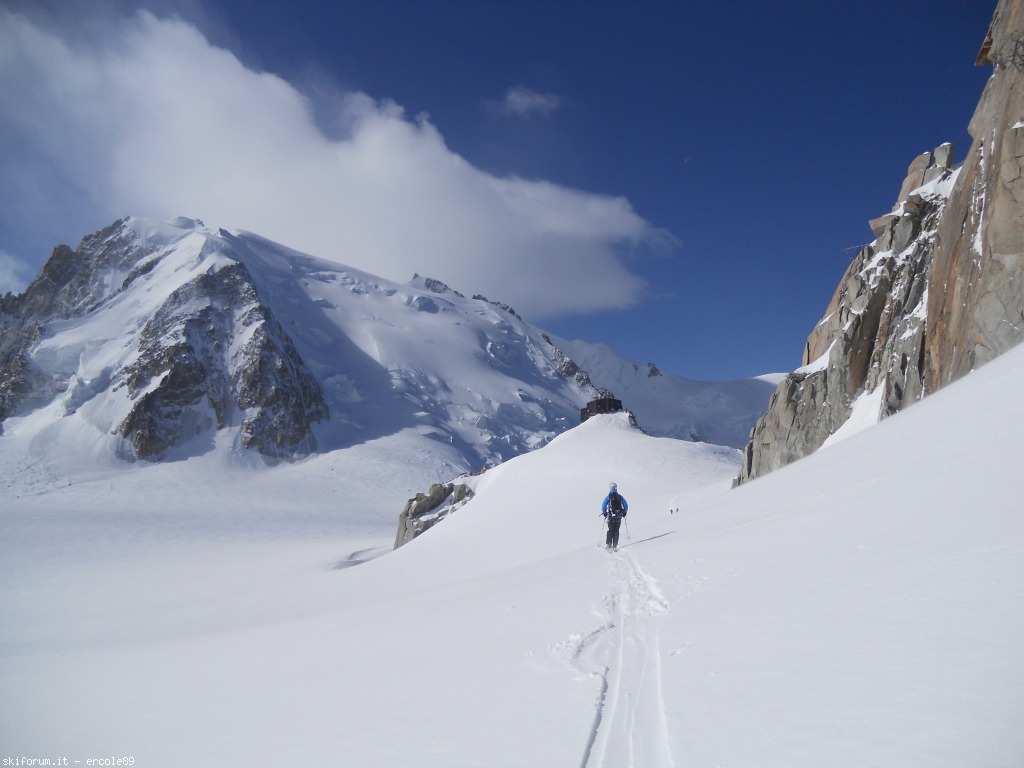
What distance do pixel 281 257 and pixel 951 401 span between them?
15126 cm

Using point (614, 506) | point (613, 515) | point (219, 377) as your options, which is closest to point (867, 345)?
point (614, 506)

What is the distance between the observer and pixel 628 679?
170 inches

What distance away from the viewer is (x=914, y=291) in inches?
795

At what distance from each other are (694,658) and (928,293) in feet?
62.4

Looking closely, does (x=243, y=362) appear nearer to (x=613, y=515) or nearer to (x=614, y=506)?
(x=614, y=506)

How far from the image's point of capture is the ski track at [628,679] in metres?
3.33

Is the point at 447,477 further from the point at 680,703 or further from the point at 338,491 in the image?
the point at 680,703

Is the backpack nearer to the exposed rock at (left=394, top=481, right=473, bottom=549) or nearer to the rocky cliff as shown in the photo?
the rocky cliff

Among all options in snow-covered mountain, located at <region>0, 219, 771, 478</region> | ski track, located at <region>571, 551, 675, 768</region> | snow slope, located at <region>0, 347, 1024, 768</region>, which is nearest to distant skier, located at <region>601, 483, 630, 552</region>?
snow slope, located at <region>0, 347, 1024, 768</region>

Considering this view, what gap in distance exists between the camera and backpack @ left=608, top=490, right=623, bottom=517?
13.3 metres

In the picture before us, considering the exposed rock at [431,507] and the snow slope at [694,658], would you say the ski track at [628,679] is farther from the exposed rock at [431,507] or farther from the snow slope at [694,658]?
the exposed rock at [431,507]

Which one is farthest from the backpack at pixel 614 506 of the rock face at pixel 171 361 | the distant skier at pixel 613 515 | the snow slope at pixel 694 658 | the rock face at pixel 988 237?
the rock face at pixel 171 361

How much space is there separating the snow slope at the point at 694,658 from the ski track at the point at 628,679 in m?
0.02

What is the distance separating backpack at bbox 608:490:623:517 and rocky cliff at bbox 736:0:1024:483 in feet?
30.6
